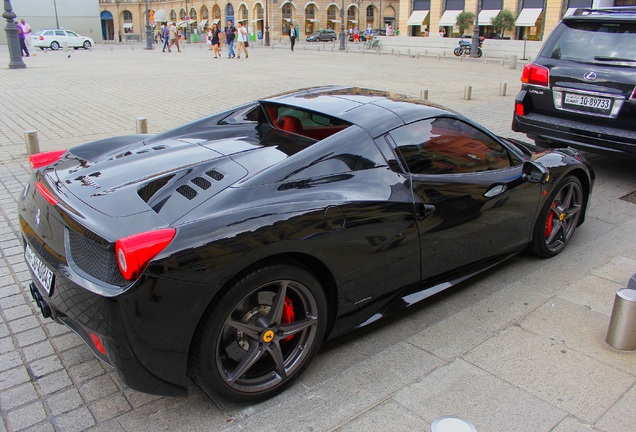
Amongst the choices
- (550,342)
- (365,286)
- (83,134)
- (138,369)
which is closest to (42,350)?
(138,369)

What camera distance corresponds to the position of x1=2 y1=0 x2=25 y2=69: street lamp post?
1920 centimetres

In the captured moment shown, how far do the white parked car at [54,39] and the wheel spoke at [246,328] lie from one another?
4609 cm

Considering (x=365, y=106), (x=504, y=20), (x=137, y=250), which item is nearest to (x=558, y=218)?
(x=365, y=106)

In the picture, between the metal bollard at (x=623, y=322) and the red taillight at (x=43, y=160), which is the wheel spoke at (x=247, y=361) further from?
the metal bollard at (x=623, y=322)

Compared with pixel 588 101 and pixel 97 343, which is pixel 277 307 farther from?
pixel 588 101

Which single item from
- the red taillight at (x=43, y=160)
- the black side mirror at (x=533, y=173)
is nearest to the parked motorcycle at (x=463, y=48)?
the black side mirror at (x=533, y=173)

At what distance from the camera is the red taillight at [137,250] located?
89.4 inches

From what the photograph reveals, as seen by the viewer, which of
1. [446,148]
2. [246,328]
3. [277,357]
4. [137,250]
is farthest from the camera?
[446,148]

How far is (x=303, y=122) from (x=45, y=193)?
162cm

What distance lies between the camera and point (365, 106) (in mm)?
3543

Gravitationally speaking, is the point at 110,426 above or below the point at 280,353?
below

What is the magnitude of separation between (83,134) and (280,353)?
25.2ft

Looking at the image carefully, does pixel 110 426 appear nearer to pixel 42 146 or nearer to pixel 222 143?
pixel 222 143

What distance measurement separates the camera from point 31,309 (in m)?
3.67
